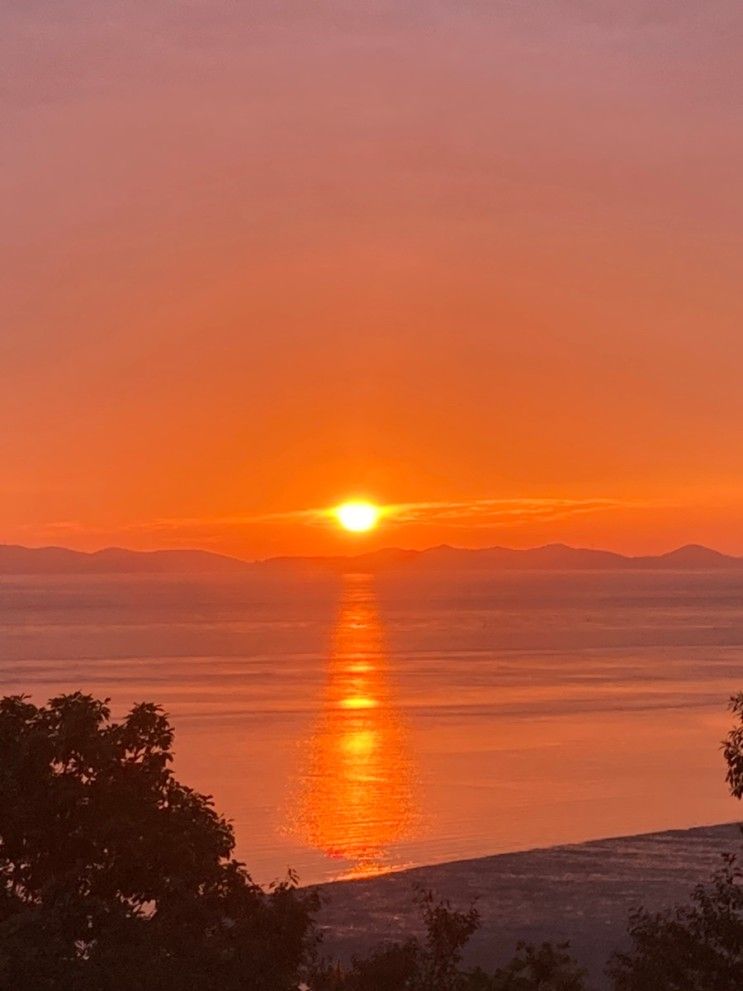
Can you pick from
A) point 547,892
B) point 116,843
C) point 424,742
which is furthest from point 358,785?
point 116,843

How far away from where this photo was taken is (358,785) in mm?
79688

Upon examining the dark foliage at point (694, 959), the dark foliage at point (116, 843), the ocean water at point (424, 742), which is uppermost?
the ocean water at point (424, 742)

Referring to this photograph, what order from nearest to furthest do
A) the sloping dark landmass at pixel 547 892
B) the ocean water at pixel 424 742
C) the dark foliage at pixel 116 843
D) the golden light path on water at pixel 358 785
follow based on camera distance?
the dark foliage at pixel 116 843 → the sloping dark landmass at pixel 547 892 → the golden light path on water at pixel 358 785 → the ocean water at pixel 424 742

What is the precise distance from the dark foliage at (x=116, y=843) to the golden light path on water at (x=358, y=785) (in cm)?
3306

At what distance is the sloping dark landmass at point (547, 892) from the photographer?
42250 millimetres

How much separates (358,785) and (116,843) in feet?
191

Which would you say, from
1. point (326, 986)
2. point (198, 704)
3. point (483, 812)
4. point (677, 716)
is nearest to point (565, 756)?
point (483, 812)

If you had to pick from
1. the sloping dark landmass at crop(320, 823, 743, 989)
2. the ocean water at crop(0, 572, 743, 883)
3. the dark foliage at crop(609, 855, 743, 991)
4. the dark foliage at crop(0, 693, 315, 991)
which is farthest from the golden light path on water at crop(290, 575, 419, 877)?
the dark foliage at crop(0, 693, 315, 991)

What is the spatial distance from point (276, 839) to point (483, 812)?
11929 millimetres

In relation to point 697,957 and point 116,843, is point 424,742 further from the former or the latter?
point 116,843

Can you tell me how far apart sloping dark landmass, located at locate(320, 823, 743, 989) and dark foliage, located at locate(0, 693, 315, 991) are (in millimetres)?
18443

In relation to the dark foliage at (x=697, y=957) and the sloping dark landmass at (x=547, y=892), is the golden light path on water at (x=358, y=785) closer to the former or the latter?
the sloping dark landmass at (x=547, y=892)

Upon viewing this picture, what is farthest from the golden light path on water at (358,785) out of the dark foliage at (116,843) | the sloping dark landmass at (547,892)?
the dark foliage at (116,843)

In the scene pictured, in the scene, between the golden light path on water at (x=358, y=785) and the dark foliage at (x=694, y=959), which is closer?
the dark foliage at (x=694, y=959)
